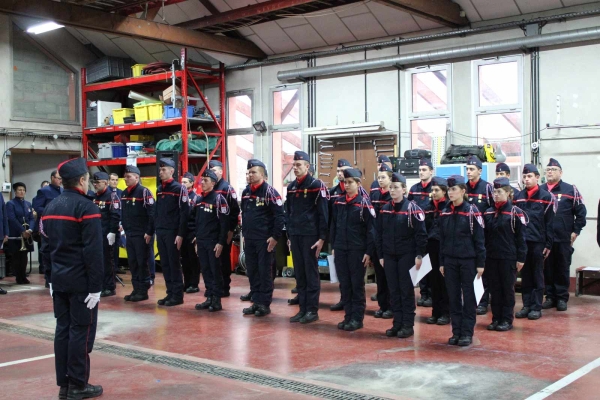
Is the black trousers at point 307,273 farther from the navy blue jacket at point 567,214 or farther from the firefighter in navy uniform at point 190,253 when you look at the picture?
the navy blue jacket at point 567,214

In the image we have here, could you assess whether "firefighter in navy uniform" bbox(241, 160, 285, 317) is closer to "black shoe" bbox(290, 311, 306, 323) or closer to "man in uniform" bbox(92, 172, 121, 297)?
"black shoe" bbox(290, 311, 306, 323)

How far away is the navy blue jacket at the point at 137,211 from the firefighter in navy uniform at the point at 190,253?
70 centimetres

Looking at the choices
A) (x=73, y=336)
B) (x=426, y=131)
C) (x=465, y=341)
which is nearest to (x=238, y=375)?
(x=73, y=336)

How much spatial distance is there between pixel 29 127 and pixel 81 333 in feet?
36.2

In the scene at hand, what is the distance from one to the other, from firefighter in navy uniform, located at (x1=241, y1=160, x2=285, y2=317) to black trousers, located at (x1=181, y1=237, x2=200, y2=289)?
2348mm

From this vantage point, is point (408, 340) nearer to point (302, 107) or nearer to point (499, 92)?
point (499, 92)

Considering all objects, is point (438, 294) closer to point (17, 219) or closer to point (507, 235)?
point (507, 235)

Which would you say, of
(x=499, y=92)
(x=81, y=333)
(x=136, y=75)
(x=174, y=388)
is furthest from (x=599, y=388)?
(x=136, y=75)

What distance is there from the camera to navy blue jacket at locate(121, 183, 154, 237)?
978 centimetres

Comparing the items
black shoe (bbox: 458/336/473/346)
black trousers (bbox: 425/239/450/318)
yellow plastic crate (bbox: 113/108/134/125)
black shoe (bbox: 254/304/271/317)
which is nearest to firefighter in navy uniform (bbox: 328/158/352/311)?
black shoe (bbox: 254/304/271/317)

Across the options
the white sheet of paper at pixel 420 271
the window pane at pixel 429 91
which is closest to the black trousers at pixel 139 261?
Answer: the white sheet of paper at pixel 420 271

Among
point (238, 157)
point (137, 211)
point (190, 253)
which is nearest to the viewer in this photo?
point (137, 211)

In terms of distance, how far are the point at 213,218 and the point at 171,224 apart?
0.73 m

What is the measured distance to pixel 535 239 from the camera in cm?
837
